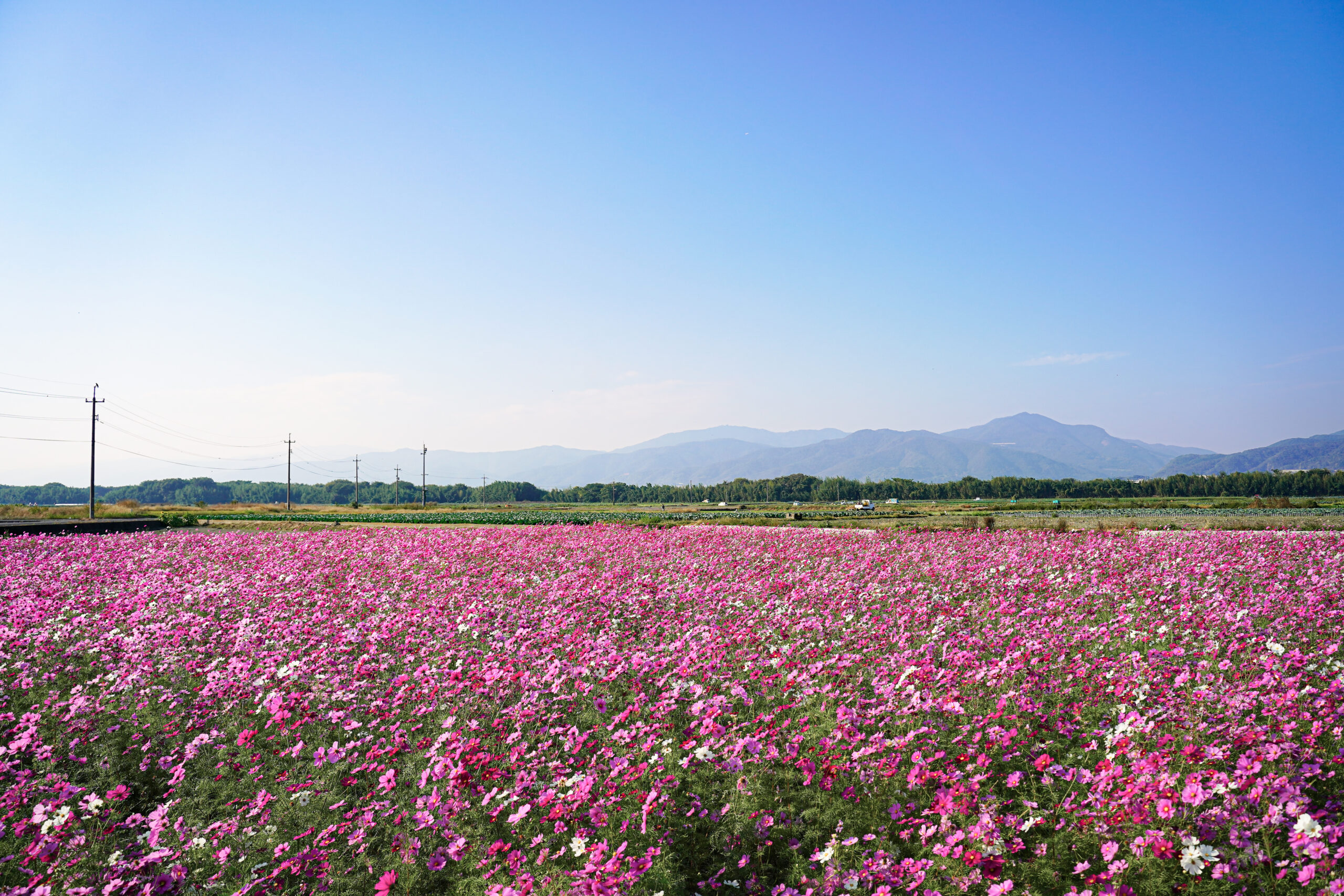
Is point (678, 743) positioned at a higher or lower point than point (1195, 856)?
lower

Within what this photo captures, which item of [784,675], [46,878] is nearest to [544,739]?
[784,675]

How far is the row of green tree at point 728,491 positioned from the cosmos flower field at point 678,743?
10273 centimetres

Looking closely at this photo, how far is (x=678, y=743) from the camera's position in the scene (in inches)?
213

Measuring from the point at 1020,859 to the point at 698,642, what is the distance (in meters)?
3.69

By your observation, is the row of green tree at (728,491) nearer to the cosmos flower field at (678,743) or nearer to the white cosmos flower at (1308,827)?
the cosmos flower field at (678,743)

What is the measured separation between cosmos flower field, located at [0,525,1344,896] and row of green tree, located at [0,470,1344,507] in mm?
102725

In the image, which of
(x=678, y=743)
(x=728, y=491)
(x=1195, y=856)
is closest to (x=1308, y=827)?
(x=1195, y=856)

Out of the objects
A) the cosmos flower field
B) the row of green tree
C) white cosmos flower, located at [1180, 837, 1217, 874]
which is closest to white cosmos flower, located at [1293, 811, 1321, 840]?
the cosmos flower field

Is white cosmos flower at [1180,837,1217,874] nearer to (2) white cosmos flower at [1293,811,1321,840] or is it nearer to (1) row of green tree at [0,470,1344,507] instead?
(2) white cosmos flower at [1293,811,1321,840]

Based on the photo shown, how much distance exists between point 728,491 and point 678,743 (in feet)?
449

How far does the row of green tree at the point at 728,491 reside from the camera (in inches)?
4058

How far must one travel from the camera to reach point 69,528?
1142 inches

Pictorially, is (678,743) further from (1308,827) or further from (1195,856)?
(1308,827)

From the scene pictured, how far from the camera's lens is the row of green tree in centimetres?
10306
